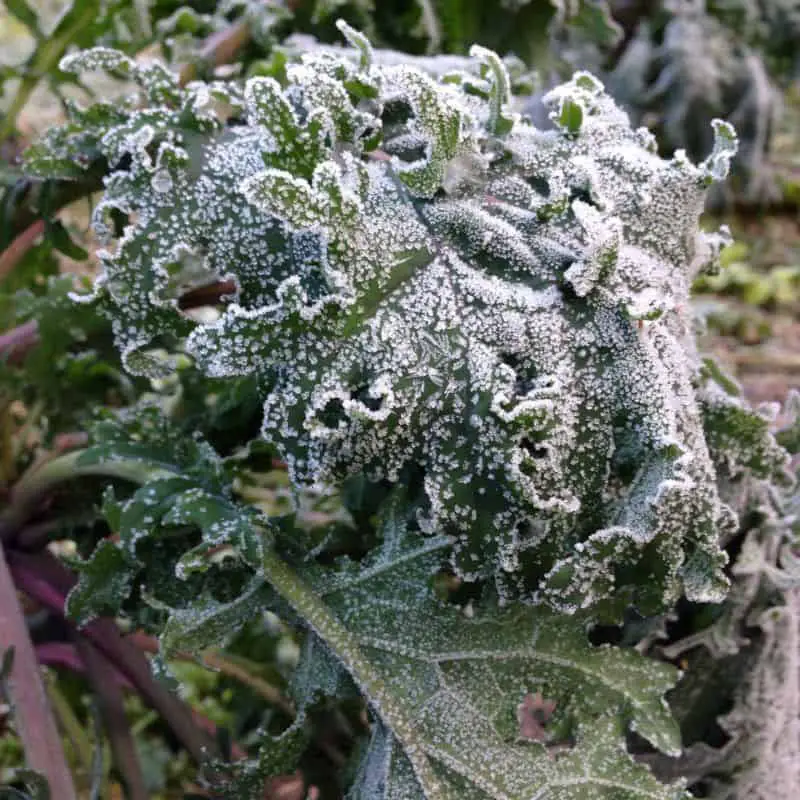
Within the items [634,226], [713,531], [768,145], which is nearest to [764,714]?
[713,531]

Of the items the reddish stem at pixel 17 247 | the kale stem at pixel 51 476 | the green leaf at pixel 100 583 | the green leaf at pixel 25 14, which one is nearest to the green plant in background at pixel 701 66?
the green leaf at pixel 25 14

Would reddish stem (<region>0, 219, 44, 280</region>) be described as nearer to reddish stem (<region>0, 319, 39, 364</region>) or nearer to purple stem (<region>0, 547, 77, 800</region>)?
reddish stem (<region>0, 319, 39, 364</region>)

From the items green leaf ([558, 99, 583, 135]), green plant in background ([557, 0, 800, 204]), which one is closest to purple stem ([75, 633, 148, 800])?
green leaf ([558, 99, 583, 135])

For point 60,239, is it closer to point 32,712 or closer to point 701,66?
point 32,712

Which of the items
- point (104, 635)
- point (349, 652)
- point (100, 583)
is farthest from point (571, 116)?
point (104, 635)

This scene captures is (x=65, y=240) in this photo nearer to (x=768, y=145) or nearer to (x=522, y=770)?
(x=522, y=770)

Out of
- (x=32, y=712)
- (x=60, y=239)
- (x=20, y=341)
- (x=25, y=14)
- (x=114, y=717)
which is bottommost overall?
(x=114, y=717)
